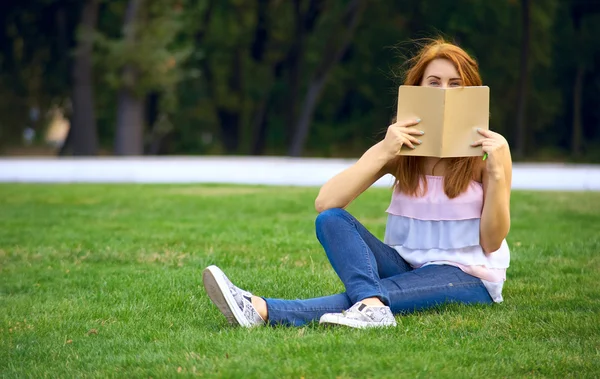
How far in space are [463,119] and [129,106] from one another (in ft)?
62.2

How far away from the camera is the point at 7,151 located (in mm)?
36125

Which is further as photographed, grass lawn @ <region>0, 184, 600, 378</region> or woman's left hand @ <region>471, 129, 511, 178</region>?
woman's left hand @ <region>471, 129, 511, 178</region>

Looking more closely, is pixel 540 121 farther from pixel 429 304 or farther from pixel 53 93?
pixel 429 304

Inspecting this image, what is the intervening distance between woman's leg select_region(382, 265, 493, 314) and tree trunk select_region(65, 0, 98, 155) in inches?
717

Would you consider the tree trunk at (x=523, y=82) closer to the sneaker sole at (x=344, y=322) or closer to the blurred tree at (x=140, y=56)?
the blurred tree at (x=140, y=56)

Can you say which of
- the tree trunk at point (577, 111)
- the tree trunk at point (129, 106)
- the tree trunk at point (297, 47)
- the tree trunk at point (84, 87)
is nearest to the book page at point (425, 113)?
the tree trunk at point (129, 106)

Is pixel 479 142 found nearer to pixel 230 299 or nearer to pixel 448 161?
pixel 448 161

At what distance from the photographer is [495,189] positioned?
4.52m

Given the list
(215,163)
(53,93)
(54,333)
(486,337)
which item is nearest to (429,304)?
(486,337)

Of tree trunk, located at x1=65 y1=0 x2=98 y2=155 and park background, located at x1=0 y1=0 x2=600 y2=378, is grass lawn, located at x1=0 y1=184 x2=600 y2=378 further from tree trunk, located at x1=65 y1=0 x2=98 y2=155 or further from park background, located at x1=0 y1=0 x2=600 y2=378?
tree trunk, located at x1=65 y1=0 x2=98 y2=155

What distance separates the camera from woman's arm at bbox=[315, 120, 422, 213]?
4.47 metres

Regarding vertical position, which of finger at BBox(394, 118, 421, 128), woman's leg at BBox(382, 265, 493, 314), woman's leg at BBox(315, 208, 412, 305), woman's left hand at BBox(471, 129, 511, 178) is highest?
finger at BBox(394, 118, 421, 128)

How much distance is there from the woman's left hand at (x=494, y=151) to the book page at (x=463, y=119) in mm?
38

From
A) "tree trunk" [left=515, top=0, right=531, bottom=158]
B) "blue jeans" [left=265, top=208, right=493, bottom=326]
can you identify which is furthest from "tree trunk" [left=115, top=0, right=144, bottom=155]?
"blue jeans" [left=265, top=208, right=493, bottom=326]
